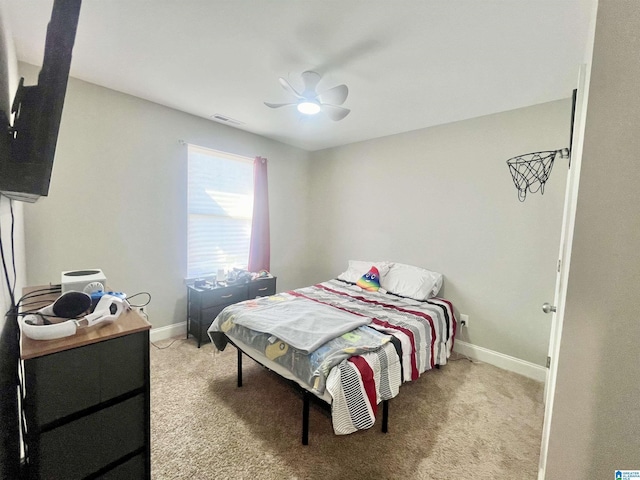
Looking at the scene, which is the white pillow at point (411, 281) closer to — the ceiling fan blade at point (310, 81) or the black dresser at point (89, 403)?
the ceiling fan blade at point (310, 81)

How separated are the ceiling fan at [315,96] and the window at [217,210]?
150 centimetres

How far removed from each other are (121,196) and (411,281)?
124 inches

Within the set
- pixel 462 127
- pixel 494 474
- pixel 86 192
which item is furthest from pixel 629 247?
pixel 86 192

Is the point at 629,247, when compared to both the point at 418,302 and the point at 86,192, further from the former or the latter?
the point at 86,192

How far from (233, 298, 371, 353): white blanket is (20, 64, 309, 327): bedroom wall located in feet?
4.60

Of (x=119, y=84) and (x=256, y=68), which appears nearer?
(x=256, y=68)

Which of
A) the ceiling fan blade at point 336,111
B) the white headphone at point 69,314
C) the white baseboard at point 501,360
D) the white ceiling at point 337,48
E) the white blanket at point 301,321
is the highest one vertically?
the white ceiling at point 337,48

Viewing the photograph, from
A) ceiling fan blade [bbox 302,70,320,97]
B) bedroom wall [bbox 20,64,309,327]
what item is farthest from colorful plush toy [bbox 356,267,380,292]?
bedroom wall [bbox 20,64,309,327]

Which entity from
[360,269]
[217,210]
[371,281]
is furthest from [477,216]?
[217,210]

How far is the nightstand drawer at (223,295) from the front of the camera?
9.41 feet

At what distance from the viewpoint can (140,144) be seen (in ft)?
8.71

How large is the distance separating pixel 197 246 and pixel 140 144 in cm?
124

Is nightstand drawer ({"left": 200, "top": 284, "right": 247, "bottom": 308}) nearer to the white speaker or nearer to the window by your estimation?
the window

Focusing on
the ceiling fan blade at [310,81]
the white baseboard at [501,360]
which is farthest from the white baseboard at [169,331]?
the white baseboard at [501,360]
